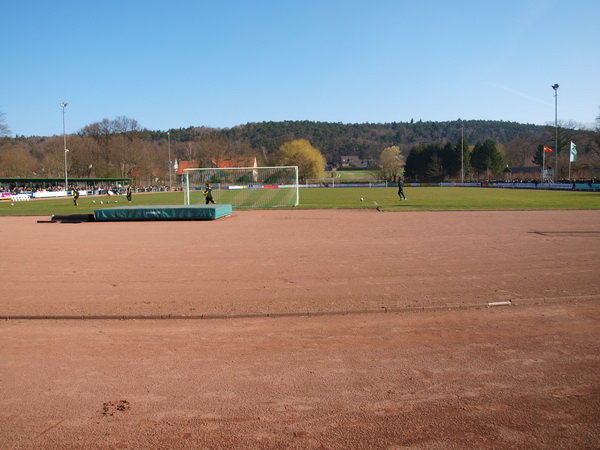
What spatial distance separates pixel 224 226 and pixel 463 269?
41.3 feet

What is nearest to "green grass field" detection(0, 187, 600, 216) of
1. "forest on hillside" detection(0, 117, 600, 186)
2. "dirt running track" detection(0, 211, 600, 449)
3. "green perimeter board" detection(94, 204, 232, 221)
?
"green perimeter board" detection(94, 204, 232, 221)

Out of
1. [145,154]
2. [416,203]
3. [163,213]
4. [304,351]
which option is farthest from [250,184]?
[145,154]

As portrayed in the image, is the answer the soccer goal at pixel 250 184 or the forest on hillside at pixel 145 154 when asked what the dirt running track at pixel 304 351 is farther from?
the forest on hillside at pixel 145 154

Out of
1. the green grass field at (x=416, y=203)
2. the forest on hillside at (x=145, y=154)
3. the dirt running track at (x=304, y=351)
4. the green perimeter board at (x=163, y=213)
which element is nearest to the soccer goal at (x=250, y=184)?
the green grass field at (x=416, y=203)

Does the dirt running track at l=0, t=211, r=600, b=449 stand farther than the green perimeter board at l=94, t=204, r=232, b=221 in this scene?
No

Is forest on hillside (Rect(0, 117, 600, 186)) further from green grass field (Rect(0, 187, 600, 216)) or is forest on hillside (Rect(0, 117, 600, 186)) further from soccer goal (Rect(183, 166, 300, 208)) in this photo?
soccer goal (Rect(183, 166, 300, 208))

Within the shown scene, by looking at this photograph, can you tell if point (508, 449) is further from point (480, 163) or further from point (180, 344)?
point (480, 163)

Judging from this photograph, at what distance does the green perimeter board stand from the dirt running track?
434 inches

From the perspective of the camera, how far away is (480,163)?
10875 centimetres

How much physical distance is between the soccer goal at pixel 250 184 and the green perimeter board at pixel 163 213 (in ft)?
35.7

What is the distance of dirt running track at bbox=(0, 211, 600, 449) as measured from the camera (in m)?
4.10

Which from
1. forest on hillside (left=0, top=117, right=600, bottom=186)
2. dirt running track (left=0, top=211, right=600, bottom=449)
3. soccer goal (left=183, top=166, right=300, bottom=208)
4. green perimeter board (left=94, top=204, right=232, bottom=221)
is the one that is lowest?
dirt running track (left=0, top=211, right=600, bottom=449)

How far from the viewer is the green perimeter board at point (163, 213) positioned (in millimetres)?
23781

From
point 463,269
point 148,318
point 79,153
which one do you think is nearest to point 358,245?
point 463,269
